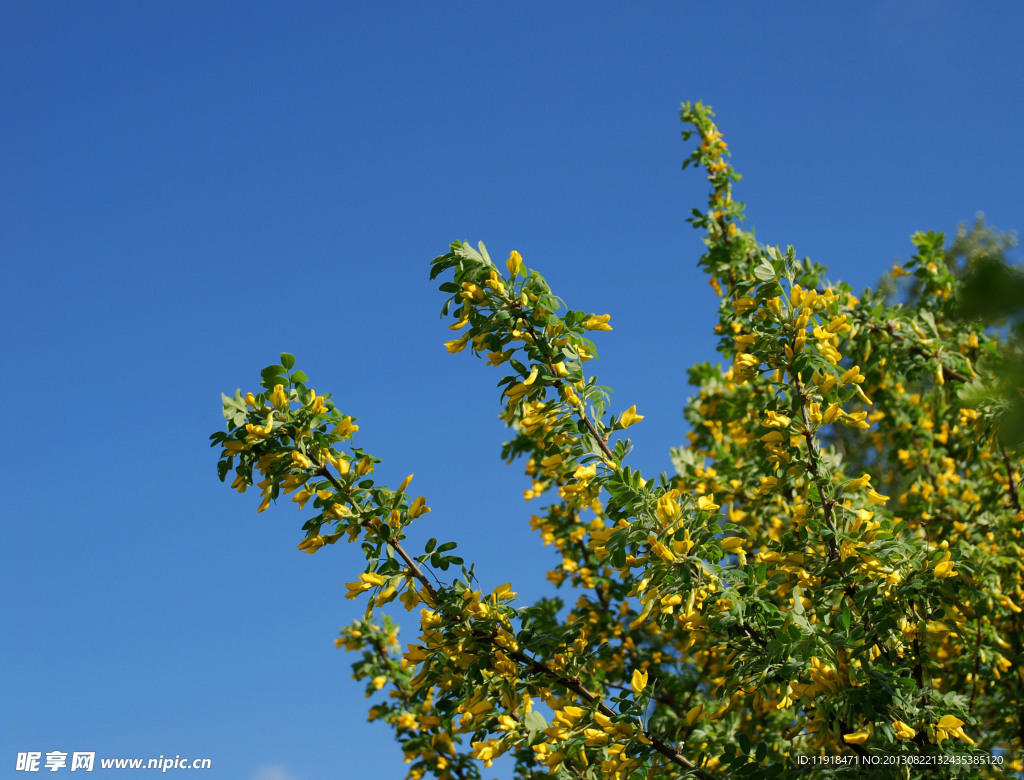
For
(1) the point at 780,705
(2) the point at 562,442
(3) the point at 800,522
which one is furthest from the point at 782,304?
(1) the point at 780,705

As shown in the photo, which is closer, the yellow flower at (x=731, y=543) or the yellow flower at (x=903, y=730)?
the yellow flower at (x=903, y=730)

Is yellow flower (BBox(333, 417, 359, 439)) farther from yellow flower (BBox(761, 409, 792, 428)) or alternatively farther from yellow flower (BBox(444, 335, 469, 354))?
yellow flower (BBox(761, 409, 792, 428))

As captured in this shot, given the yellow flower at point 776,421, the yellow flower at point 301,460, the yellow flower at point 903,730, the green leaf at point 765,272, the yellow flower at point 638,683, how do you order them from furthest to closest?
1. the green leaf at point 765,272
2. the yellow flower at point 776,421
3. the yellow flower at point 301,460
4. the yellow flower at point 638,683
5. the yellow flower at point 903,730

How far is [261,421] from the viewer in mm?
2826

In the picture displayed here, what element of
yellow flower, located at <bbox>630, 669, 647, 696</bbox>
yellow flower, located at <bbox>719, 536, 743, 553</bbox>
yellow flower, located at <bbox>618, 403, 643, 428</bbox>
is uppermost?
yellow flower, located at <bbox>618, 403, 643, 428</bbox>

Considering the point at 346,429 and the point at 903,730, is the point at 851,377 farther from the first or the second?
the point at 346,429

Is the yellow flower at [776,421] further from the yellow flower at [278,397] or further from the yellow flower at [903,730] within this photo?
the yellow flower at [278,397]

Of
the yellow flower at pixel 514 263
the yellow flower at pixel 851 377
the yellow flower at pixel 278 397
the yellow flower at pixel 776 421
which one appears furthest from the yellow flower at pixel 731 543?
the yellow flower at pixel 278 397

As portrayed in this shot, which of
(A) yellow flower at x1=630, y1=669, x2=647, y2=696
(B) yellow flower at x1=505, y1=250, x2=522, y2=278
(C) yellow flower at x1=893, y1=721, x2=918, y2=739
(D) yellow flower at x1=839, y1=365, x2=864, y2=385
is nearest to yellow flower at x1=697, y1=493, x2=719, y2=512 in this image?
(A) yellow flower at x1=630, y1=669, x2=647, y2=696

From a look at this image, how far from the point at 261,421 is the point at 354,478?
0.41m

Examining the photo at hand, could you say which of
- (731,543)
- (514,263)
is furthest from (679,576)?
(514,263)

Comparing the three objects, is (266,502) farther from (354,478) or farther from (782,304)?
(782,304)

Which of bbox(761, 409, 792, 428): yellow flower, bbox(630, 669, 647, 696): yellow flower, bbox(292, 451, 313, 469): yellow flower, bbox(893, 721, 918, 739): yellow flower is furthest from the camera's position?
bbox(761, 409, 792, 428): yellow flower

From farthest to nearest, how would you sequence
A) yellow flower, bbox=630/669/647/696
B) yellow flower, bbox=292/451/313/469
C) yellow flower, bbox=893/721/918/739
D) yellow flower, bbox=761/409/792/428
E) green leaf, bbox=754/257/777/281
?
green leaf, bbox=754/257/777/281 < yellow flower, bbox=761/409/792/428 < yellow flower, bbox=292/451/313/469 < yellow flower, bbox=630/669/647/696 < yellow flower, bbox=893/721/918/739
